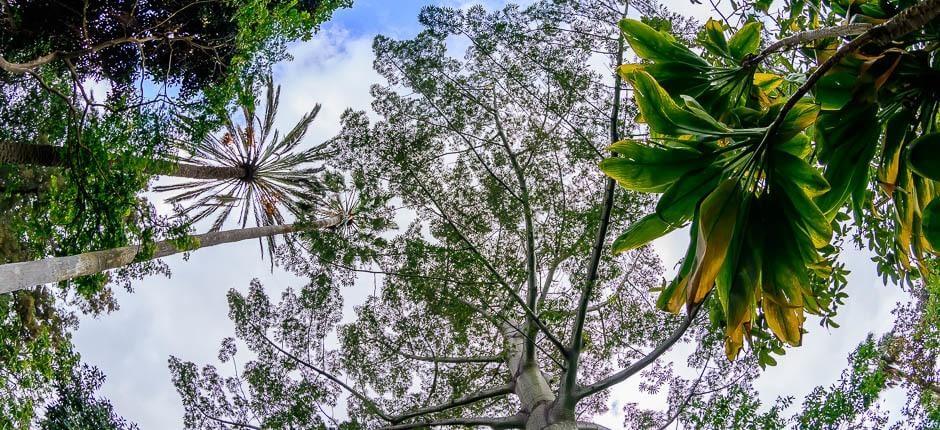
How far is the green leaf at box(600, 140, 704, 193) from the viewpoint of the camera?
2.17m

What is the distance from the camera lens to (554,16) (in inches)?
311

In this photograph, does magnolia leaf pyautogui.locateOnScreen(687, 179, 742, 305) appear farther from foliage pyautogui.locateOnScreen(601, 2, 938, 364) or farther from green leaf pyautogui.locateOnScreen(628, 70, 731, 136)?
green leaf pyautogui.locateOnScreen(628, 70, 731, 136)

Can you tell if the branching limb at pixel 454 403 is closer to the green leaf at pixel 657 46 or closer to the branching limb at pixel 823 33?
the green leaf at pixel 657 46

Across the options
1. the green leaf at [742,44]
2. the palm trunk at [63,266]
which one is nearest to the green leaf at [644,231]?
the green leaf at [742,44]

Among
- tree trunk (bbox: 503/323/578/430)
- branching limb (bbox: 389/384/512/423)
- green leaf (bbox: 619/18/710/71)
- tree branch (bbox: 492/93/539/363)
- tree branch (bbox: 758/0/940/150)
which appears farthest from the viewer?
tree branch (bbox: 492/93/539/363)

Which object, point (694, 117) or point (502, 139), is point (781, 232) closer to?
point (694, 117)

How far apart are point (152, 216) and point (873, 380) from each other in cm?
788

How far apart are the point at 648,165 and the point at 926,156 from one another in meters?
0.87

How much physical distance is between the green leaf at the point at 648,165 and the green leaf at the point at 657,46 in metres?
0.55

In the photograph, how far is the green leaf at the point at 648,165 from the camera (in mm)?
2168

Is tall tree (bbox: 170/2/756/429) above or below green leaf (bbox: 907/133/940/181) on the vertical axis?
above

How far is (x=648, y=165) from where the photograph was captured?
7.31 feet

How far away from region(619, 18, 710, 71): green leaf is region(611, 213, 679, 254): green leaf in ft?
2.28

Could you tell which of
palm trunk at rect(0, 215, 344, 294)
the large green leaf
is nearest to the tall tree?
palm trunk at rect(0, 215, 344, 294)
